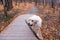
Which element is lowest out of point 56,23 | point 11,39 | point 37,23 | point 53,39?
point 56,23

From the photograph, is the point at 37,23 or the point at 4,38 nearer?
the point at 37,23

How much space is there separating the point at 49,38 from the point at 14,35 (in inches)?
67.3

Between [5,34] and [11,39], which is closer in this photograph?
[11,39]

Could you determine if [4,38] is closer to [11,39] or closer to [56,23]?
[11,39]

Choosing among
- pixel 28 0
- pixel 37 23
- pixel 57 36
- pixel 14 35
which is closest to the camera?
pixel 37 23

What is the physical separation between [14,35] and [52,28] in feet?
11.9

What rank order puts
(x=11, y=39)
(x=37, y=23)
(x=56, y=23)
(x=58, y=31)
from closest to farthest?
(x=37, y=23)
(x=11, y=39)
(x=58, y=31)
(x=56, y=23)

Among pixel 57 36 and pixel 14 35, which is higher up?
pixel 14 35

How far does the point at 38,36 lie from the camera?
8.10 metres

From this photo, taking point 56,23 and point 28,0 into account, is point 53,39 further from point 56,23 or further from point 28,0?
point 28,0

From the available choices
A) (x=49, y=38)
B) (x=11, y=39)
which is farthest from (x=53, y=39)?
(x=11, y=39)

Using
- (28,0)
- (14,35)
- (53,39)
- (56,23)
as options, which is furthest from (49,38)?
(28,0)

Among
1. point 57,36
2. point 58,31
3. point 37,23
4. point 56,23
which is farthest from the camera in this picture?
point 56,23

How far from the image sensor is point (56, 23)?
44.6ft
